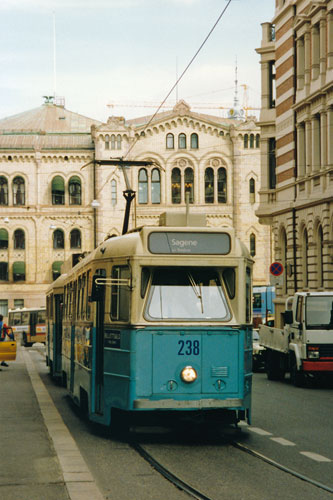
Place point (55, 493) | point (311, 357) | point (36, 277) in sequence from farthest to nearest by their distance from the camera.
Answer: point (36, 277) → point (311, 357) → point (55, 493)

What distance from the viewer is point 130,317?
11.8 metres

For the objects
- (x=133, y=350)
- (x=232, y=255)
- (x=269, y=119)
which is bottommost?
(x=133, y=350)

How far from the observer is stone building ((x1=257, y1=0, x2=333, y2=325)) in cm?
3591

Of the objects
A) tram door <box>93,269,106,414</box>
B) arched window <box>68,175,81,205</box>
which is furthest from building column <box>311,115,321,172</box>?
arched window <box>68,175,81,205</box>

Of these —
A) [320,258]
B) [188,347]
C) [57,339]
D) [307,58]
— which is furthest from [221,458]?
[307,58]

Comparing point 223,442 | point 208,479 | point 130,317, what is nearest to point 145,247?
point 130,317

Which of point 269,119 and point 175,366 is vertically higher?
point 269,119

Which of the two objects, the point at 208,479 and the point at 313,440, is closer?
the point at 208,479

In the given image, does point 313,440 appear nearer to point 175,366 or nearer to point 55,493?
point 175,366

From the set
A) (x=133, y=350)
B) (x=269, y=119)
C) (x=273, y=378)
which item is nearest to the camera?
(x=133, y=350)

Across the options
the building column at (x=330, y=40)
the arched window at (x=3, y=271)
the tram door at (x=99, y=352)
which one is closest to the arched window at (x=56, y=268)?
the arched window at (x=3, y=271)

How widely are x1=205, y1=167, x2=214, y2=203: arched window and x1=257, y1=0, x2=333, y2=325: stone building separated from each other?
31.0 meters

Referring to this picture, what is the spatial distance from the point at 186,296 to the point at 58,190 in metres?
63.8

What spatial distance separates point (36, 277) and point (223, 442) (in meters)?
63.3
